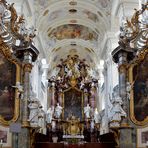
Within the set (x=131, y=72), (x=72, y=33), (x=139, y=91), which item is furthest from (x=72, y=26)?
(x=139, y=91)

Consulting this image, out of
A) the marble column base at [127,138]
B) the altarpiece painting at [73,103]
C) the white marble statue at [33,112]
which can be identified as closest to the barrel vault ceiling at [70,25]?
the altarpiece painting at [73,103]

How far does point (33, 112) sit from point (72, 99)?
1956 cm

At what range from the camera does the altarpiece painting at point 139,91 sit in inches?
627

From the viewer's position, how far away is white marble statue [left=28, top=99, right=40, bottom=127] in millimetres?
15539

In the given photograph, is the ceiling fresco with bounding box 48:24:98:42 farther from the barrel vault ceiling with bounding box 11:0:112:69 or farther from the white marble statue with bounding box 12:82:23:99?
the white marble statue with bounding box 12:82:23:99

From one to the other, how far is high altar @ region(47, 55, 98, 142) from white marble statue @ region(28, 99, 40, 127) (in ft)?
50.6

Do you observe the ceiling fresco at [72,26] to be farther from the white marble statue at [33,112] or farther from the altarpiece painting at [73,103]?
the white marble statue at [33,112]

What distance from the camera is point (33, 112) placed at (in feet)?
51.4

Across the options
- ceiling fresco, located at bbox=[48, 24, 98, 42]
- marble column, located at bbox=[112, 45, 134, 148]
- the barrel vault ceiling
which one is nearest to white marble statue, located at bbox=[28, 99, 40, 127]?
marble column, located at bbox=[112, 45, 134, 148]

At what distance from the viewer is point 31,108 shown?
1573cm

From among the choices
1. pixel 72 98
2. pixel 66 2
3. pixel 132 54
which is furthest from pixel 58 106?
pixel 132 54

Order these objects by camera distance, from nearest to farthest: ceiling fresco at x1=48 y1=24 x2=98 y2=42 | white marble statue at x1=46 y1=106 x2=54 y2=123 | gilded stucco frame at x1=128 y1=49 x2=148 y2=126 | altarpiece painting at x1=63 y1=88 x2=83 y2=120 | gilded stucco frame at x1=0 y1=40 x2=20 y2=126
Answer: gilded stucco frame at x1=0 y1=40 x2=20 y2=126 → gilded stucco frame at x1=128 y1=49 x2=148 y2=126 → ceiling fresco at x1=48 y1=24 x2=98 y2=42 → white marble statue at x1=46 y1=106 x2=54 y2=123 → altarpiece painting at x1=63 y1=88 x2=83 y2=120

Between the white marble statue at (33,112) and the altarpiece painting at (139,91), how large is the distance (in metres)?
4.32

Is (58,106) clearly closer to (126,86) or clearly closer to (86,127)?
(86,127)
